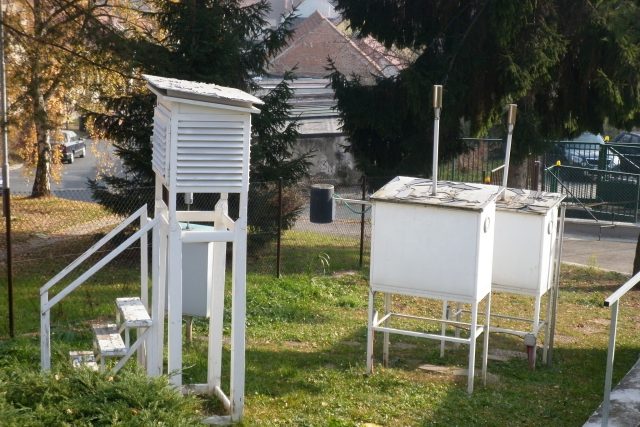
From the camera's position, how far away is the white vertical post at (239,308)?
7.39m

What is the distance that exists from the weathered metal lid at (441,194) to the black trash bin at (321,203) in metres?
5.29

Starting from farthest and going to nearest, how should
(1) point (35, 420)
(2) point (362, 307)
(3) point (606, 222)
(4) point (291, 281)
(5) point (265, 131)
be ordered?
(3) point (606, 222)
(5) point (265, 131)
(4) point (291, 281)
(2) point (362, 307)
(1) point (35, 420)

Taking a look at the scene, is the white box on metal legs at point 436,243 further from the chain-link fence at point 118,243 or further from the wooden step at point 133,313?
the chain-link fence at point 118,243

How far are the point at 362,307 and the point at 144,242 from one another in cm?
505

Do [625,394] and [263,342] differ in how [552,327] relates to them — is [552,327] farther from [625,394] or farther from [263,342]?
[263,342]

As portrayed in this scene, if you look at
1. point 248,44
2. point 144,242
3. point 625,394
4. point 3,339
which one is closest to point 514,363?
point 625,394

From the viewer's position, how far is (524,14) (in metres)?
16.0

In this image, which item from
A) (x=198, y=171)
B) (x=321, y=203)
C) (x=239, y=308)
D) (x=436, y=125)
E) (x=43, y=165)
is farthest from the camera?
(x=43, y=165)

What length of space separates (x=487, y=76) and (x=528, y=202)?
794cm

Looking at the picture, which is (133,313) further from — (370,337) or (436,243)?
(436,243)

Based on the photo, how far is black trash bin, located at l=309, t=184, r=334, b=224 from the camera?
14.7 m

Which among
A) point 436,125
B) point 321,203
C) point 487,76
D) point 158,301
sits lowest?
point 158,301

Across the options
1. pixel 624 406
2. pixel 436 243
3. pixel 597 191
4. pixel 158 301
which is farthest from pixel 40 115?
pixel 597 191

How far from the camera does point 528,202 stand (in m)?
9.77
